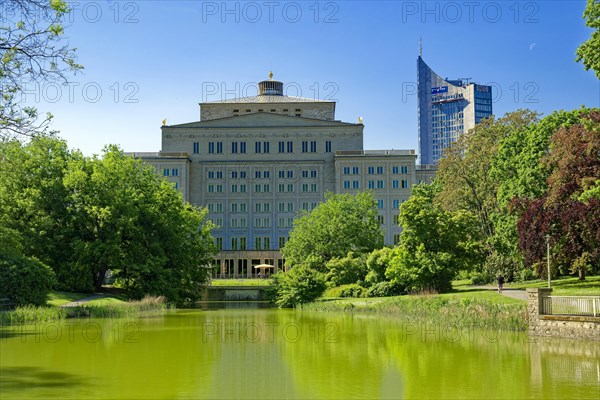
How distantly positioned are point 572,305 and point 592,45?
1058 cm

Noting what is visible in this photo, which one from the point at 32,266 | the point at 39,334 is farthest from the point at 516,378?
the point at 32,266

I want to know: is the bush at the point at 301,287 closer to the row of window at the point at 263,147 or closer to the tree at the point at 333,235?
the tree at the point at 333,235

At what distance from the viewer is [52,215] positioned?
45656mm

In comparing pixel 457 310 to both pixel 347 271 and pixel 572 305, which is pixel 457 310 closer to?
pixel 572 305

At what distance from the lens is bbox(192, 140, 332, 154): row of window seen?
4055 inches

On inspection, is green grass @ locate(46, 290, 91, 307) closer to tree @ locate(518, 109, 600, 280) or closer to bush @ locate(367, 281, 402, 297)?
bush @ locate(367, 281, 402, 297)

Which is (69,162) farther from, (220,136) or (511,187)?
(220,136)

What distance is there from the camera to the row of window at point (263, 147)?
103 meters

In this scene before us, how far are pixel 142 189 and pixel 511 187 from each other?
27355 millimetres

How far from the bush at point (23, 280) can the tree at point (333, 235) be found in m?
26.9

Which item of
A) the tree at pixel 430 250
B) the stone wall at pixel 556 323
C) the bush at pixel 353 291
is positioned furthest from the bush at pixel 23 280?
the stone wall at pixel 556 323

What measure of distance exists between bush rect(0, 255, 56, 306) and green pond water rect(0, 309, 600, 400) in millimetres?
4768

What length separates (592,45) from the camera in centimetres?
2717

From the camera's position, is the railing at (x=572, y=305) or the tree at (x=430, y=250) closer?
the railing at (x=572, y=305)
